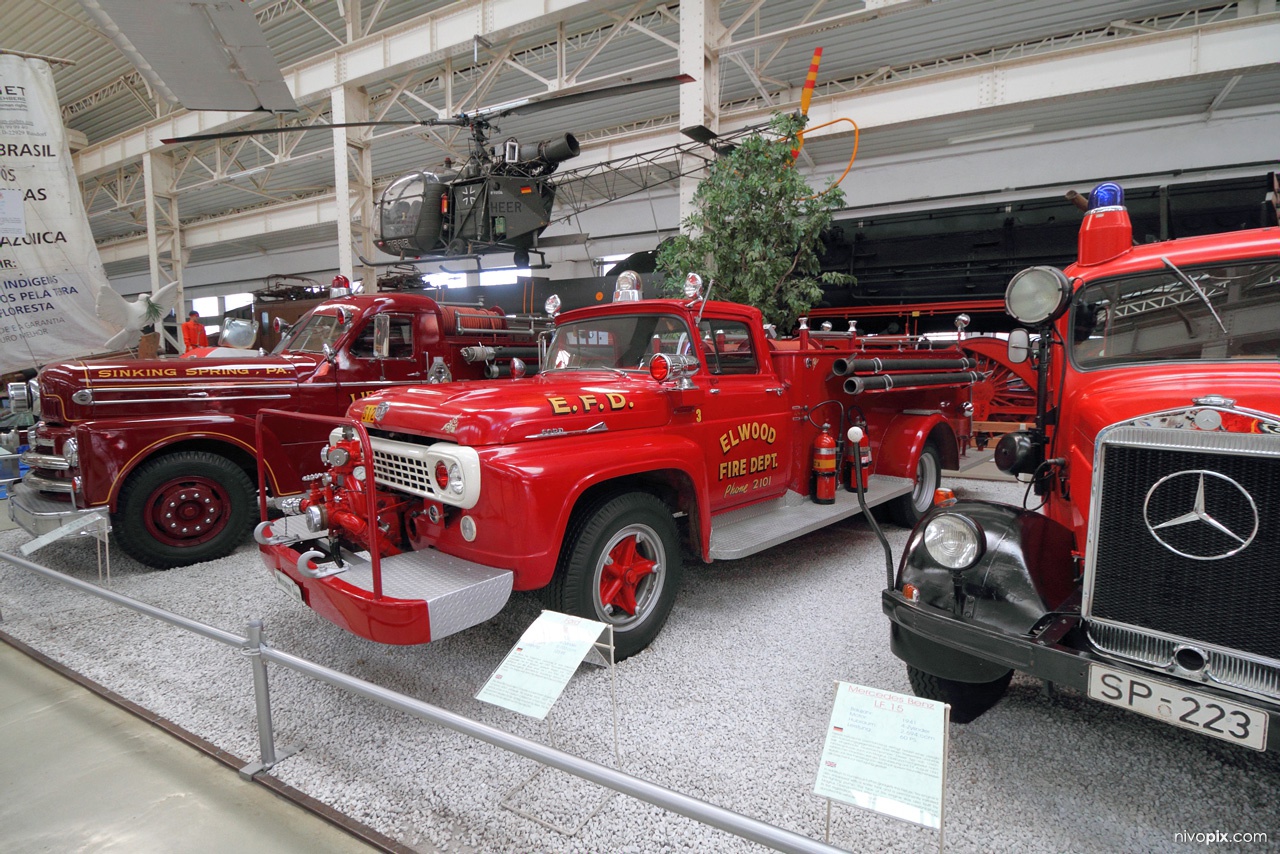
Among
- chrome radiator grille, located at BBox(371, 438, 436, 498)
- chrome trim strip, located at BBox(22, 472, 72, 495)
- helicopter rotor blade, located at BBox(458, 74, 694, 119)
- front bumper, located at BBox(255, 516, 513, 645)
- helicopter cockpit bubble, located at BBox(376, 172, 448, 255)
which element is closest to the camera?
front bumper, located at BBox(255, 516, 513, 645)

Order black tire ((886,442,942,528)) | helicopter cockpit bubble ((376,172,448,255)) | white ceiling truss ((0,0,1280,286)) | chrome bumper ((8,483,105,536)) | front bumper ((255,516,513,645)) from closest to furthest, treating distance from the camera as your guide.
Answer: front bumper ((255,516,513,645)) < chrome bumper ((8,483,105,536)) < black tire ((886,442,942,528)) < white ceiling truss ((0,0,1280,286)) < helicopter cockpit bubble ((376,172,448,255))

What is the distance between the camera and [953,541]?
2.19 meters

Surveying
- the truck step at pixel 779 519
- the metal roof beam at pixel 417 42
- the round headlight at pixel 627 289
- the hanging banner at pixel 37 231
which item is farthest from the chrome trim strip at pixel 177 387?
the metal roof beam at pixel 417 42

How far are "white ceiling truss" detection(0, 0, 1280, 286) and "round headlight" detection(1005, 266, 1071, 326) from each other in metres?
4.99

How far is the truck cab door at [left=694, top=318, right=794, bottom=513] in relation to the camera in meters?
3.53

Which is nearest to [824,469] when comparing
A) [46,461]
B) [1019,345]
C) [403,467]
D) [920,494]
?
[920,494]

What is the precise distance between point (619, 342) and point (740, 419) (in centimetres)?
84

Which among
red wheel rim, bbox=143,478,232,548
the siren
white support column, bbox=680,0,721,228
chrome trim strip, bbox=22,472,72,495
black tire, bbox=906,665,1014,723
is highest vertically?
white support column, bbox=680,0,721,228

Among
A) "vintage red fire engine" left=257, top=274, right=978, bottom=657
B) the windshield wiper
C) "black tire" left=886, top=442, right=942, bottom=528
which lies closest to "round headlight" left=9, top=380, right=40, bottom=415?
"vintage red fire engine" left=257, top=274, right=978, bottom=657

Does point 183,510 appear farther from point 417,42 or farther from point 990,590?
point 417,42

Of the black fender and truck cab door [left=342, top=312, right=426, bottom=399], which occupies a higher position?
truck cab door [left=342, top=312, right=426, bottom=399]

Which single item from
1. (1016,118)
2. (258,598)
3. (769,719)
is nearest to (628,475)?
(769,719)

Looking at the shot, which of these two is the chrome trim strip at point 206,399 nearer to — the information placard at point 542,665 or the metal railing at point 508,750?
the metal railing at point 508,750

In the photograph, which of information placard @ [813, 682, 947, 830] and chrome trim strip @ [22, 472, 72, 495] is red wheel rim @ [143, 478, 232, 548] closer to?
chrome trim strip @ [22, 472, 72, 495]
